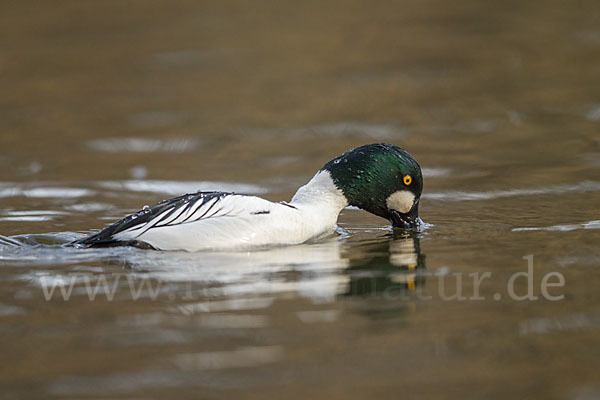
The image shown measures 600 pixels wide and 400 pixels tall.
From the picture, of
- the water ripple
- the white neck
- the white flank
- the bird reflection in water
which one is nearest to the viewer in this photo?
the bird reflection in water

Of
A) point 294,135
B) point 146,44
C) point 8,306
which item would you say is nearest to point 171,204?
point 8,306

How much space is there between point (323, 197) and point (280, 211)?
64 cm

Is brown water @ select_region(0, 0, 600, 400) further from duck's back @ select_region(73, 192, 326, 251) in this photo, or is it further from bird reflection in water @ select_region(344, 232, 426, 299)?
duck's back @ select_region(73, 192, 326, 251)

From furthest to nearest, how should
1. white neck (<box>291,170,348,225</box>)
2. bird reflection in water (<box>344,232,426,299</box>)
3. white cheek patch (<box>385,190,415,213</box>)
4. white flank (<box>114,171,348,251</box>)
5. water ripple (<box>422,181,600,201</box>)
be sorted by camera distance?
water ripple (<box>422,181,600,201</box>) < white cheek patch (<box>385,190,415,213</box>) < white neck (<box>291,170,348,225</box>) < white flank (<box>114,171,348,251</box>) < bird reflection in water (<box>344,232,426,299</box>)

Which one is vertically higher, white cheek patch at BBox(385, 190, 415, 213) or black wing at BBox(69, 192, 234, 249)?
white cheek patch at BBox(385, 190, 415, 213)

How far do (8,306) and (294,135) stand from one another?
26.8 feet

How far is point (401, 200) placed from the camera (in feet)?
27.0

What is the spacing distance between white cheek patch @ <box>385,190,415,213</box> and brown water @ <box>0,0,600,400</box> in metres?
0.32

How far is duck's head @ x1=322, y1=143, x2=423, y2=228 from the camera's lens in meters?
8.15

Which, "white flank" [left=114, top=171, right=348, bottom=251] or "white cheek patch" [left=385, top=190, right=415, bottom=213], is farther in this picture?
"white cheek patch" [left=385, top=190, right=415, bottom=213]

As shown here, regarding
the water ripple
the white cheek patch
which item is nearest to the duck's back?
the white cheek patch

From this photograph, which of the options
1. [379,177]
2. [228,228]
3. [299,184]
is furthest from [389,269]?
[299,184]

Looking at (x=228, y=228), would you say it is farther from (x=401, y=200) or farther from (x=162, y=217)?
(x=401, y=200)

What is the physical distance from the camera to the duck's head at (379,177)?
26.7ft
